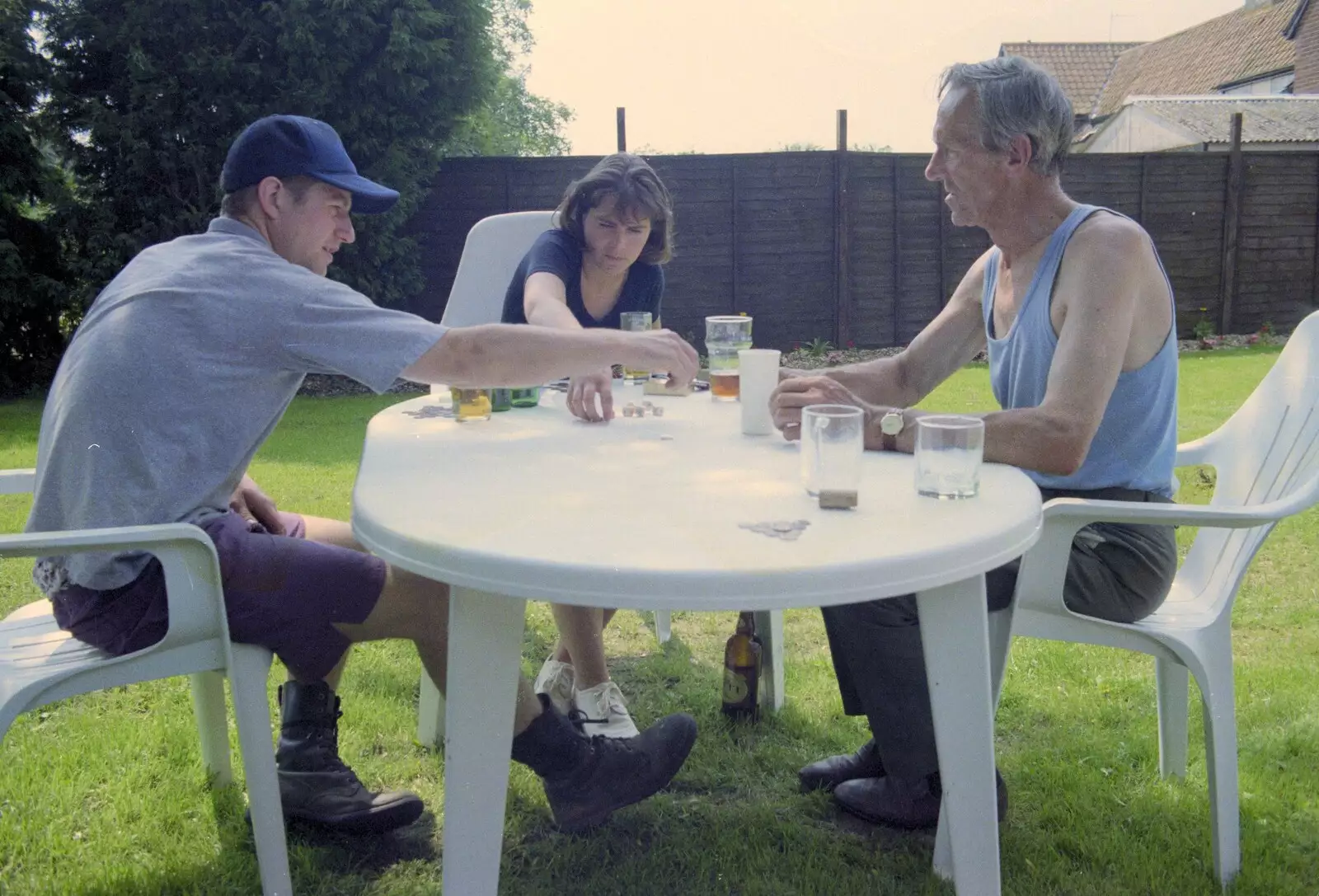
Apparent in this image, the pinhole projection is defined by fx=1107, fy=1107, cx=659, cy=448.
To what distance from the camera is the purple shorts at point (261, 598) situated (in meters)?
1.90

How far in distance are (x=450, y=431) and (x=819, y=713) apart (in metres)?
1.29

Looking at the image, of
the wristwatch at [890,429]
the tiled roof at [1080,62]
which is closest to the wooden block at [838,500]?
the wristwatch at [890,429]

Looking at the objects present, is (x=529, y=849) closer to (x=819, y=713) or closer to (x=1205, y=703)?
(x=819, y=713)

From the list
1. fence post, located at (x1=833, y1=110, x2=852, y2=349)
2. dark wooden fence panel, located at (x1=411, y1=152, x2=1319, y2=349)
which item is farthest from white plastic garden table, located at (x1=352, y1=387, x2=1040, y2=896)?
fence post, located at (x1=833, y1=110, x2=852, y2=349)

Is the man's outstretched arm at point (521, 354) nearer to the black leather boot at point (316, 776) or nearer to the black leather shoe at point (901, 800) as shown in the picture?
the black leather boot at point (316, 776)

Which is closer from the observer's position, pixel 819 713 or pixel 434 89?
pixel 819 713

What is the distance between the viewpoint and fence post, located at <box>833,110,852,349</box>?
10.8 meters

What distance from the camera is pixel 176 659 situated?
1.86 m

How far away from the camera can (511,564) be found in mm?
1356

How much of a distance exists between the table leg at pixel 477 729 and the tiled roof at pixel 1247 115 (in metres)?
19.9

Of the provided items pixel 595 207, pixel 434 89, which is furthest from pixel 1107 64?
pixel 595 207

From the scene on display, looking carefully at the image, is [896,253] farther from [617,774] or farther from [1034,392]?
[617,774]

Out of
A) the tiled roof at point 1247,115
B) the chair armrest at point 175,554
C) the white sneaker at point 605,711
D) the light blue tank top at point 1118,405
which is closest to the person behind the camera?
the chair armrest at point 175,554

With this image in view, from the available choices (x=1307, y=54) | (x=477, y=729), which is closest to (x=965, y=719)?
(x=477, y=729)
